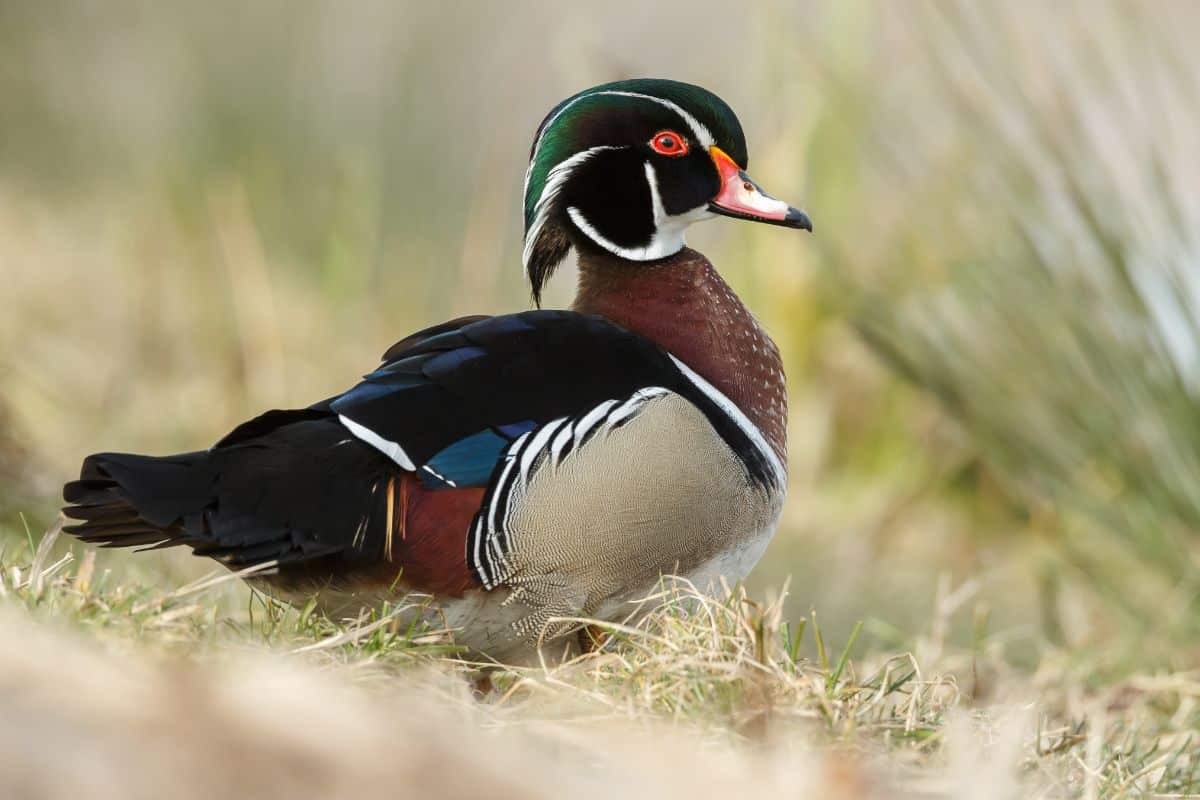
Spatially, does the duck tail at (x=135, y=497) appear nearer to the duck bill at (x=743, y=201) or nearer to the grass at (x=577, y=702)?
the grass at (x=577, y=702)

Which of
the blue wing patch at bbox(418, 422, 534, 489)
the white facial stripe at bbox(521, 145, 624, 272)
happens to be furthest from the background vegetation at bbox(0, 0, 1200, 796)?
the white facial stripe at bbox(521, 145, 624, 272)

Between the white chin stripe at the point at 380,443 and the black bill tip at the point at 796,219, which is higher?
the black bill tip at the point at 796,219

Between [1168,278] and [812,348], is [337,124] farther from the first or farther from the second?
[1168,278]

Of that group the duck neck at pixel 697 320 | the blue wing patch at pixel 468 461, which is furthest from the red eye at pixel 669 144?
the blue wing patch at pixel 468 461

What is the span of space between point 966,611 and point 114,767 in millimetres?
4383

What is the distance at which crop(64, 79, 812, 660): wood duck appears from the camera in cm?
265

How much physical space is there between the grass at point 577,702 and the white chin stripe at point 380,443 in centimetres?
28

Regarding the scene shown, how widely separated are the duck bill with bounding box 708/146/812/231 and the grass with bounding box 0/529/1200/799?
864 mm

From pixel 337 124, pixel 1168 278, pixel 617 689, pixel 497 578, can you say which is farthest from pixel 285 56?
pixel 617 689

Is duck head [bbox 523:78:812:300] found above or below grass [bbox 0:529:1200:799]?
above

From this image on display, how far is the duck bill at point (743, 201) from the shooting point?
3.29 m

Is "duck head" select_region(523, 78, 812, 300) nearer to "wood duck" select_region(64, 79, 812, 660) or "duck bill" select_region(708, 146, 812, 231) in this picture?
"duck bill" select_region(708, 146, 812, 231)

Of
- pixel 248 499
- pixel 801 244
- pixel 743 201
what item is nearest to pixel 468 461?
pixel 248 499

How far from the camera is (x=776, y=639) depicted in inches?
99.4
